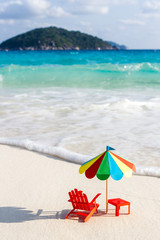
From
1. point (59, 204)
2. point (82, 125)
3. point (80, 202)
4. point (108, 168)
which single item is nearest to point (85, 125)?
point (82, 125)

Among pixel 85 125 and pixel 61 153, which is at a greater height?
pixel 85 125

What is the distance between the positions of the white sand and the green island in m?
133

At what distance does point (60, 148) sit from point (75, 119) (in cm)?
309

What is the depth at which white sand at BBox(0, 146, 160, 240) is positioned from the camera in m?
3.97

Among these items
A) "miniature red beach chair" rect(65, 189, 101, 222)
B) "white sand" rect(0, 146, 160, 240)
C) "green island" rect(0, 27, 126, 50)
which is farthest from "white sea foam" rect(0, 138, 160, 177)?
"green island" rect(0, 27, 126, 50)

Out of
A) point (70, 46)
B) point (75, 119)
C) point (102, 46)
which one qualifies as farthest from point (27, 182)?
point (102, 46)

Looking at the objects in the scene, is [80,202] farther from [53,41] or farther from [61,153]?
[53,41]

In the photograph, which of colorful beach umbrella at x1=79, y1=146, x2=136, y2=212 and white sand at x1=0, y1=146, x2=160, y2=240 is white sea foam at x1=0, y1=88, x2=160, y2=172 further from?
colorful beach umbrella at x1=79, y1=146, x2=136, y2=212

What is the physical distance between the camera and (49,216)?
4355mm

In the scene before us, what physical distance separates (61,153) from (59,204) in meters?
2.30

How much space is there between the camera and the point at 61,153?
696cm

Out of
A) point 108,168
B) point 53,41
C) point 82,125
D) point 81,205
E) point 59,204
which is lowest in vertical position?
point 59,204

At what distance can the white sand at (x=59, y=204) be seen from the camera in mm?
3975

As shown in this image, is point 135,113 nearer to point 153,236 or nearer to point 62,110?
point 62,110
